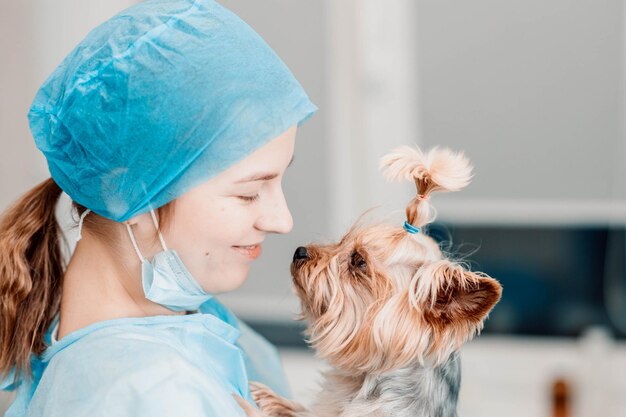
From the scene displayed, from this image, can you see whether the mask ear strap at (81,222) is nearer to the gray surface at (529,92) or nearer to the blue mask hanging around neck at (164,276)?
the blue mask hanging around neck at (164,276)

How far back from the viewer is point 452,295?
4.76 ft

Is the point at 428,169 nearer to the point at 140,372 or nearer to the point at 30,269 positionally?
the point at 140,372

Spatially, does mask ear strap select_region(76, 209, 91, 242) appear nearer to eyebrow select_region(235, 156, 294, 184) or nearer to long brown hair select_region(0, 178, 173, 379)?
long brown hair select_region(0, 178, 173, 379)

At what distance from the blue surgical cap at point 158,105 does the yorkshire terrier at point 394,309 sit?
12.0 inches

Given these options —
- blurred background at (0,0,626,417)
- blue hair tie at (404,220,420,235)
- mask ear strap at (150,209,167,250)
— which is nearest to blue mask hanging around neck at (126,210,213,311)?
mask ear strap at (150,209,167,250)

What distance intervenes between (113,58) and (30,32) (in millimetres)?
1827

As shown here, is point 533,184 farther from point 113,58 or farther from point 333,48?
point 113,58

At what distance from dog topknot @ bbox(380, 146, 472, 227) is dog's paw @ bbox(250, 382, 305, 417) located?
475 millimetres

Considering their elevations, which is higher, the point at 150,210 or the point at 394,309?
the point at 150,210

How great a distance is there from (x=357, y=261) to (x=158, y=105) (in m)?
0.57

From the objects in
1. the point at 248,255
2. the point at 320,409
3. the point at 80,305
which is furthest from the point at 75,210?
the point at 320,409

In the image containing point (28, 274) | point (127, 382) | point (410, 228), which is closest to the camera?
point (127, 382)

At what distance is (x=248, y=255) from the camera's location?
1.37 m

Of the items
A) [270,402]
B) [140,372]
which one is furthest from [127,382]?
[270,402]
